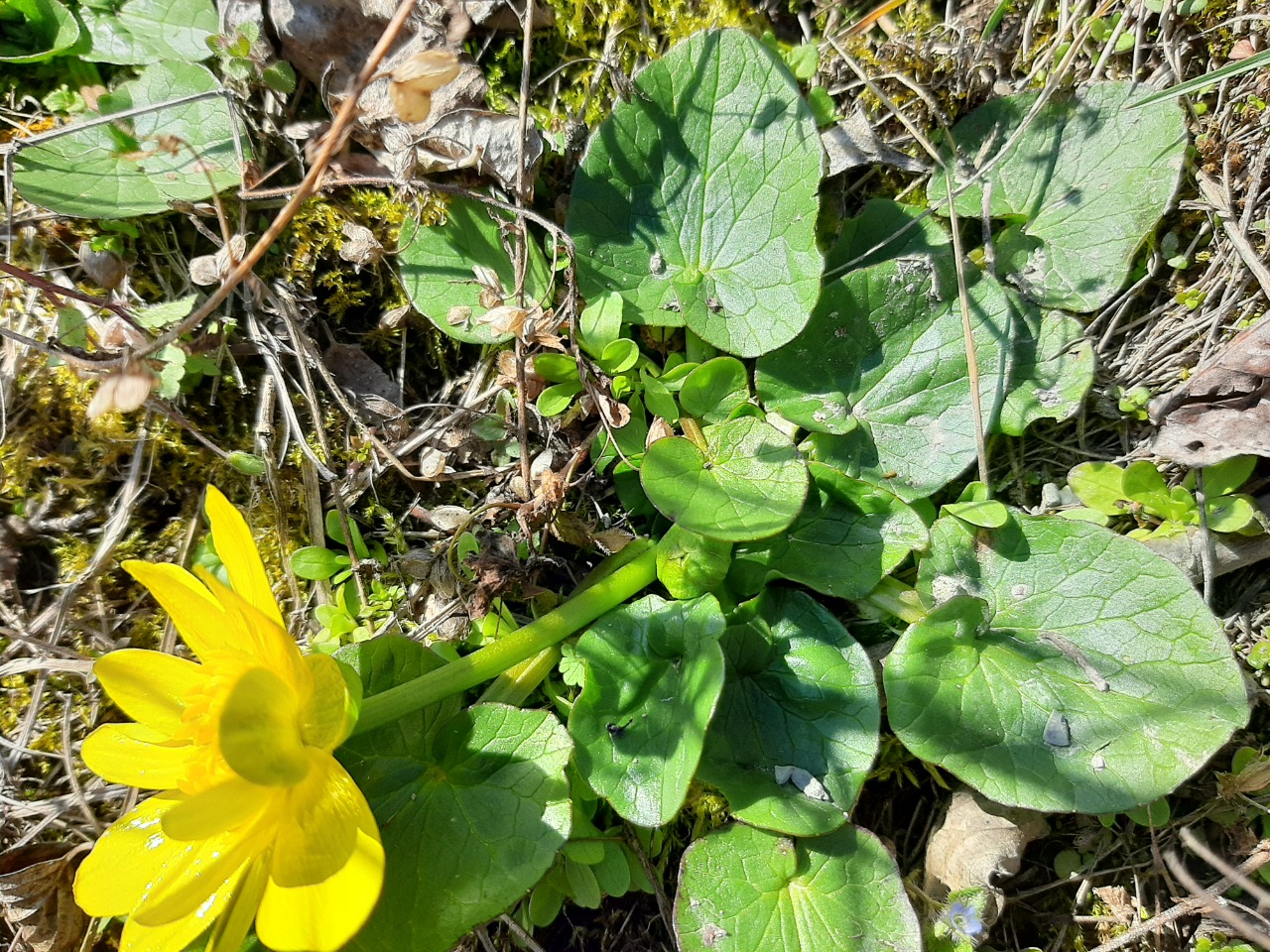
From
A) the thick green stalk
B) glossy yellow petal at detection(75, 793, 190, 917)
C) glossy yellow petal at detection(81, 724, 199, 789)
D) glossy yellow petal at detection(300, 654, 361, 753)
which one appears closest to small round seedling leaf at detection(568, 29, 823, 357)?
the thick green stalk

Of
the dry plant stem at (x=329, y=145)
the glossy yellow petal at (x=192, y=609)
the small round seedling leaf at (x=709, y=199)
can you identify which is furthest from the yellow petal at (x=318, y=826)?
the small round seedling leaf at (x=709, y=199)

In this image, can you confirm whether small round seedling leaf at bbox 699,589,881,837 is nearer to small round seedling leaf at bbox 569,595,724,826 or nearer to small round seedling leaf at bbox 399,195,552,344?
small round seedling leaf at bbox 569,595,724,826

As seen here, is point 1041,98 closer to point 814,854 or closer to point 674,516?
point 674,516

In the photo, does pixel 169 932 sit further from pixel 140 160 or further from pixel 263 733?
pixel 140 160

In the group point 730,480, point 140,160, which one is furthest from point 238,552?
point 140,160

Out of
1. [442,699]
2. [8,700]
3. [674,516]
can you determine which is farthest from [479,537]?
[8,700]
